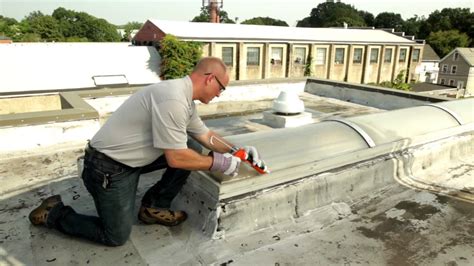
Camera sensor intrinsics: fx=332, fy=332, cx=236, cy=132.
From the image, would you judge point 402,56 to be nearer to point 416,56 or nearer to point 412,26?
point 416,56

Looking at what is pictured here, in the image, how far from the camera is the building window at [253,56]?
3399 centimetres

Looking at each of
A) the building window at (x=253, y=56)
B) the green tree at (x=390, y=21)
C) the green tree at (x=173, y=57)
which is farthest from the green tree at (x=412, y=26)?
the green tree at (x=173, y=57)

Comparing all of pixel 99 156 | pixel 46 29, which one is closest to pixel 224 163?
pixel 99 156

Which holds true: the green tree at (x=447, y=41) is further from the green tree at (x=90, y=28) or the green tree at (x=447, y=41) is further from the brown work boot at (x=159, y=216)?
the brown work boot at (x=159, y=216)

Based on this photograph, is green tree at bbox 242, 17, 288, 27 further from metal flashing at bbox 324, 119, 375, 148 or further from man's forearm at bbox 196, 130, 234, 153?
man's forearm at bbox 196, 130, 234, 153

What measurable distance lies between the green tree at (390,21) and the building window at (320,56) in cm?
7102

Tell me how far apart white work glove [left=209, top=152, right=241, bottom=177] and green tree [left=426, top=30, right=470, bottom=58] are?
85.4m

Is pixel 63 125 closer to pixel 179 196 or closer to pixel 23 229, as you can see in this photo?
pixel 23 229

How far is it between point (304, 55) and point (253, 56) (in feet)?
22.0

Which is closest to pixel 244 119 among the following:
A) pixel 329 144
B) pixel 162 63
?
pixel 329 144

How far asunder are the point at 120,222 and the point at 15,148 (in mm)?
3810

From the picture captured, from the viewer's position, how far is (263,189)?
126 inches

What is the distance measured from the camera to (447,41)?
73562mm

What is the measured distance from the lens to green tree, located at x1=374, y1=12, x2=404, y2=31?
98562mm
